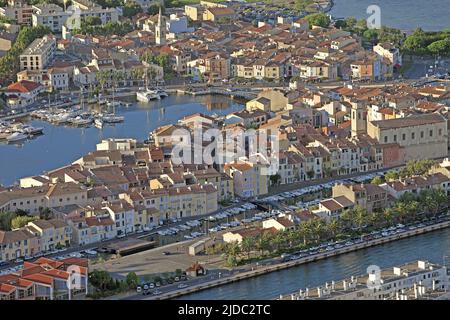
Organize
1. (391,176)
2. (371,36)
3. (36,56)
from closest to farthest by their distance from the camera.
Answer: (391,176), (36,56), (371,36)

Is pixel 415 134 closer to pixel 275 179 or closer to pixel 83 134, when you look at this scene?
pixel 275 179

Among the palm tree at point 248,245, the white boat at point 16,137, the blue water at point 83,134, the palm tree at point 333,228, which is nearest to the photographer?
the palm tree at point 248,245

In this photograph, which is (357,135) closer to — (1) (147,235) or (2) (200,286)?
(1) (147,235)

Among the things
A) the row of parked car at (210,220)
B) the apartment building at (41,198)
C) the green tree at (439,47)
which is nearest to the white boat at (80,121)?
the apartment building at (41,198)

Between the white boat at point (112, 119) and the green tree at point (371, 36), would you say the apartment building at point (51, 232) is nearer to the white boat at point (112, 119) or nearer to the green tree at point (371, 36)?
the white boat at point (112, 119)

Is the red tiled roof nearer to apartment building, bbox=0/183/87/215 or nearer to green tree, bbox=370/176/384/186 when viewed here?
apartment building, bbox=0/183/87/215

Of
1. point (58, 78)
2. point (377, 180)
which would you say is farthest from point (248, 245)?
point (58, 78)

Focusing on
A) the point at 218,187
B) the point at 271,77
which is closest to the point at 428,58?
the point at 271,77

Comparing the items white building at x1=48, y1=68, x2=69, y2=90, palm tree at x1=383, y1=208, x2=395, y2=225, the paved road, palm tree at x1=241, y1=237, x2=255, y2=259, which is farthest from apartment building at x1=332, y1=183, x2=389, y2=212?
white building at x1=48, y1=68, x2=69, y2=90
